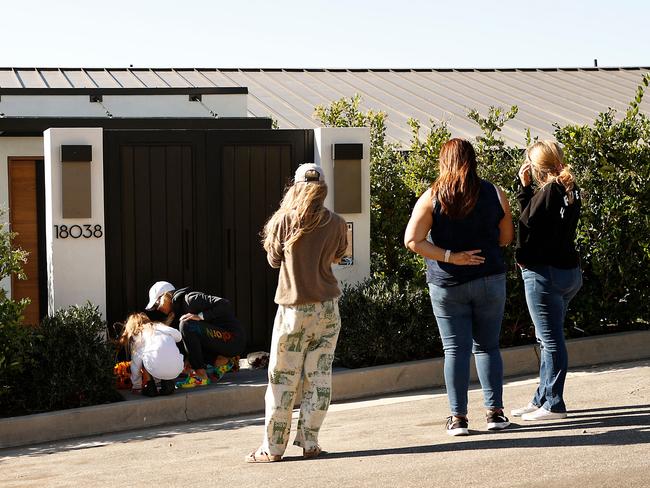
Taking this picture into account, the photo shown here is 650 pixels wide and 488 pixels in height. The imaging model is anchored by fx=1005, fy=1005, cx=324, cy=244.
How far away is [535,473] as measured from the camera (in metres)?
5.40

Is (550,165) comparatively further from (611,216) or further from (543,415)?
(611,216)

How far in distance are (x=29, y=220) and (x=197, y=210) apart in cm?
280

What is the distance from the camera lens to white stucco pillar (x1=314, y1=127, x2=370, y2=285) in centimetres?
955

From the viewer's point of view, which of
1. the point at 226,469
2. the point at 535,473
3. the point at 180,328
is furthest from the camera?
the point at 180,328

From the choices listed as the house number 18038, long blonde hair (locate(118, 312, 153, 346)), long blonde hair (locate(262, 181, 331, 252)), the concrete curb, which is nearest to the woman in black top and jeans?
long blonde hair (locate(262, 181, 331, 252))

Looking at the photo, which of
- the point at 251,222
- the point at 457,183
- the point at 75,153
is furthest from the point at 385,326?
the point at 75,153

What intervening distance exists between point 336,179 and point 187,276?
1677 millimetres

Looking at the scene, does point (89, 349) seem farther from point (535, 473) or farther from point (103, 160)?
point (535, 473)

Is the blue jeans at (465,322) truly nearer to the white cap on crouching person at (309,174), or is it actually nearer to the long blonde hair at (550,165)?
the long blonde hair at (550,165)

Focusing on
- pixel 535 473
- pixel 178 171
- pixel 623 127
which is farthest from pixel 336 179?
pixel 535 473

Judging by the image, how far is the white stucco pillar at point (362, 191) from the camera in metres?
9.55

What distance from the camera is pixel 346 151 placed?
31.3 feet

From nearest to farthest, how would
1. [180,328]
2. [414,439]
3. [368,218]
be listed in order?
[414,439], [180,328], [368,218]

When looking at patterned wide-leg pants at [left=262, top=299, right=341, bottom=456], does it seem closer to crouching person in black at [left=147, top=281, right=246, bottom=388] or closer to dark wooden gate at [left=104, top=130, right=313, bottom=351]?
crouching person in black at [left=147, top=281, right=246, bottom=388]
